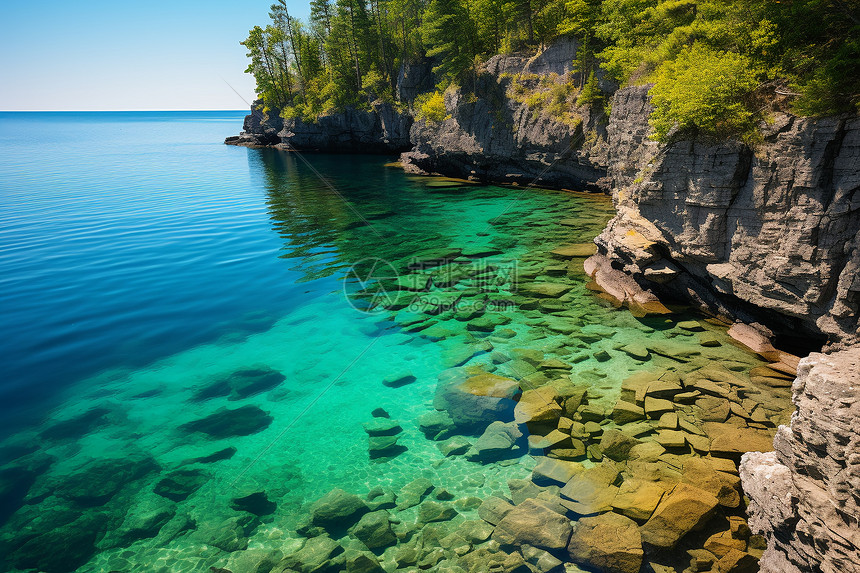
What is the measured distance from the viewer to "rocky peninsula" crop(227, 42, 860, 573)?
5.63m

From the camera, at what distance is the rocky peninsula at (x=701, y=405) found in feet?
18.5

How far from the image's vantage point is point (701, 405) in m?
9.68

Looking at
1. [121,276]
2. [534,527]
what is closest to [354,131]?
[121,276]

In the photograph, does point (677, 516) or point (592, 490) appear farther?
point (592, 490)

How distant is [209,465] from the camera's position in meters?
9.49

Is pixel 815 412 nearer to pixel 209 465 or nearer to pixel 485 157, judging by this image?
pixel 209 465

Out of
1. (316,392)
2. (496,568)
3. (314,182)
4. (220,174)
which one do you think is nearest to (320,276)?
(316,392)

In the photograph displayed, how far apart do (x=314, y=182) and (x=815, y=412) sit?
4658 centimetres

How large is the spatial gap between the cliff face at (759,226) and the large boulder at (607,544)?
7604 mm

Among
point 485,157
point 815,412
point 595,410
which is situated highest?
point 485,157

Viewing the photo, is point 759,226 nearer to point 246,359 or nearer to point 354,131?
point 246,359

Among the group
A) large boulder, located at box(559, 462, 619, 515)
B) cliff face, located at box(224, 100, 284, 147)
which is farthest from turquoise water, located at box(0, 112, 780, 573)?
cliff face, located at box(224, 100, 284, 147)

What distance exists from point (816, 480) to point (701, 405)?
4.53 meters

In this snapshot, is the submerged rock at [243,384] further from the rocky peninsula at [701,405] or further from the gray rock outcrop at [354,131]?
the gray rock outcrop at [354,131]
